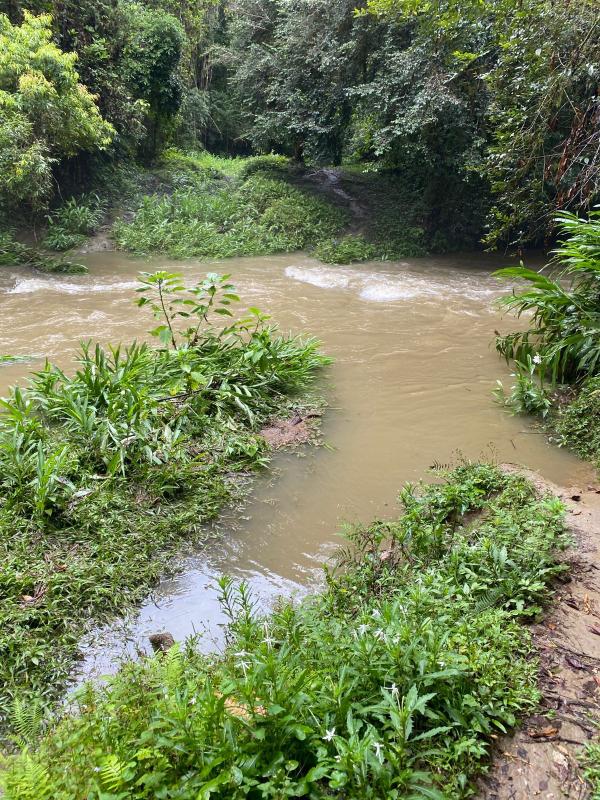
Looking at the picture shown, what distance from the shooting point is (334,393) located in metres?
6.12

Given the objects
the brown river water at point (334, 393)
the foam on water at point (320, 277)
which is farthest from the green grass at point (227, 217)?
the foam on water at point (320, 277)

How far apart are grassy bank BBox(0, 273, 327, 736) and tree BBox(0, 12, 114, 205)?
6552mm

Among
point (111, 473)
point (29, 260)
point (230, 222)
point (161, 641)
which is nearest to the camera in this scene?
point (161, 641)

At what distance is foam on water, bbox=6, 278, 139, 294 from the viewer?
32.7ft

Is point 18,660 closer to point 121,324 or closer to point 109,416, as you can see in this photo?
point 109,416

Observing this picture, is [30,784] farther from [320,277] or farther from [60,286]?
[320,277]

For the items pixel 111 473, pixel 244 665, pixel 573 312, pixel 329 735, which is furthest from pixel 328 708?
pixel 573 312

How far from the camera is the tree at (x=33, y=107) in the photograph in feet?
33.1

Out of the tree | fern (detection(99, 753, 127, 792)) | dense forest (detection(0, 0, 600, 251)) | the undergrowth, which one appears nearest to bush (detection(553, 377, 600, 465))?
dense forest (detection(0, 0, 600, 251))

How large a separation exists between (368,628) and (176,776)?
93cm

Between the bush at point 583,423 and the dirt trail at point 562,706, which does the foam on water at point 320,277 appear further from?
the dirt trail at point 562,706

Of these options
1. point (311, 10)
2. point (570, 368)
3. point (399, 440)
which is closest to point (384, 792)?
point (399, 440)

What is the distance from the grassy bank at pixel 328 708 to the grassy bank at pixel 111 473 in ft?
Result: 1.82

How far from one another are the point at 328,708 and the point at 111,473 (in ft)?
8.79
